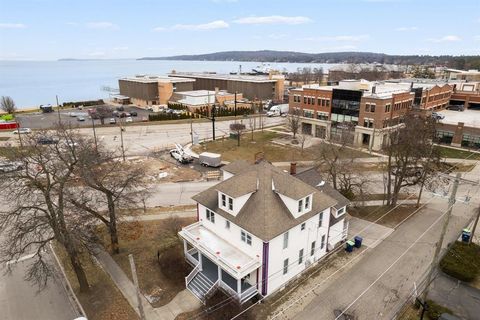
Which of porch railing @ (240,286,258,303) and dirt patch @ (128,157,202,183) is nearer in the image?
porch railing @ (240,286,258,303)

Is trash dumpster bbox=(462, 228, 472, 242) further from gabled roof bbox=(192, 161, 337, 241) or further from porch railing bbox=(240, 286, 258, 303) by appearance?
porch railing bbox=(240, 286, 258, 303)

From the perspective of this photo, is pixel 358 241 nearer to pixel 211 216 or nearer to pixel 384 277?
pixel 384 277

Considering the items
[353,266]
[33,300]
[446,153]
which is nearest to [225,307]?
[353,266]

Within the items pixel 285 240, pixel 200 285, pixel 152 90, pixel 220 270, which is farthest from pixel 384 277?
pixel 152 90

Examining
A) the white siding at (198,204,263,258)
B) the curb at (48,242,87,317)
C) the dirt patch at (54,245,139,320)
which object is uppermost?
the white siding at (198,204,263,258)

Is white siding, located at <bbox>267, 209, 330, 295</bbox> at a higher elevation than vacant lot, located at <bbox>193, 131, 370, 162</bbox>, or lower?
higher

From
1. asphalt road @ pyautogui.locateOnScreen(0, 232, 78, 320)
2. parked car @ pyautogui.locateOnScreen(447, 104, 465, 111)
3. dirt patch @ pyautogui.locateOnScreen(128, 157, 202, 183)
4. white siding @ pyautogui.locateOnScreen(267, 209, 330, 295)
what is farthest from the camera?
parked car @ pyautogui.locateOnScreen(447, 104, 465, 111)

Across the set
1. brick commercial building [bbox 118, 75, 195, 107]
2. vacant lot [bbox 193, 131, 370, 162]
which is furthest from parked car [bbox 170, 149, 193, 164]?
brick commercial building [bbox 118, 75, 195, 107]
